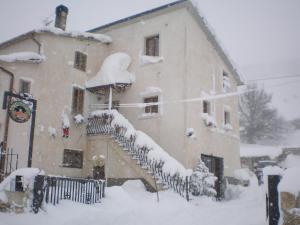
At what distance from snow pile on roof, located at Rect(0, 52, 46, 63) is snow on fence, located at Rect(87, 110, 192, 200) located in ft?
13.6

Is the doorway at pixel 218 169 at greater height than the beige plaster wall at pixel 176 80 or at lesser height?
lesser

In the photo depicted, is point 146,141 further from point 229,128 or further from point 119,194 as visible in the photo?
point 229,128

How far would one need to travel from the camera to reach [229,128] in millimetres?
21484

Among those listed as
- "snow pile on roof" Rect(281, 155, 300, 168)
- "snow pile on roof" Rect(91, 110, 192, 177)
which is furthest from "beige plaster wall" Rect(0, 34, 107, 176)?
"snow pile on roof" Rect(281, 155, 300, 168)

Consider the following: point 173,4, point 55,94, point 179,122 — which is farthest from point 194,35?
point 55,94

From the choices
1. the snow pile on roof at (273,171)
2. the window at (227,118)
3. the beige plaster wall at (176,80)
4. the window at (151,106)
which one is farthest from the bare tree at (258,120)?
the snow pile on roof at (273,171)

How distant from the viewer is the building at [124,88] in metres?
16.4

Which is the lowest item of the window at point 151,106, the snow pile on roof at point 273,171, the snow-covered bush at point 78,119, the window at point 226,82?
the snow pile on roof at point 273,171

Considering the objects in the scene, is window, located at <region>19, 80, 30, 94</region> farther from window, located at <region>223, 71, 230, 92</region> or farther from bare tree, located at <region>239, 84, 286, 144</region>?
bare tree, located at <region>239, 84, 286, 144</region>

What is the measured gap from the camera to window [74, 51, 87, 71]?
18.9 metres

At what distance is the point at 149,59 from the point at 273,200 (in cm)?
1349

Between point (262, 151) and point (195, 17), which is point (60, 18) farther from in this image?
point (262, 151)

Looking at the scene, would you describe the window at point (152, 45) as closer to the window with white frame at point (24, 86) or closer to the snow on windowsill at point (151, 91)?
the snow on windowsill at point (151, 91)

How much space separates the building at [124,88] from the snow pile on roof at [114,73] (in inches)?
2.8
